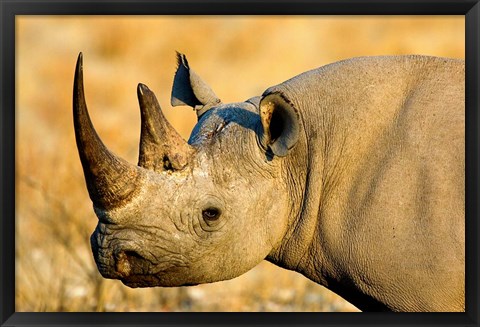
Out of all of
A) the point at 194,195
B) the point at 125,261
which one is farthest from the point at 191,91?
the point at 125,261

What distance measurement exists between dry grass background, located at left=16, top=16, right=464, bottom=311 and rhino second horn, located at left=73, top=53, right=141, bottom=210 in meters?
3.61

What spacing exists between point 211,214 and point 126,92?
16626mm

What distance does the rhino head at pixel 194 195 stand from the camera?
236 inches

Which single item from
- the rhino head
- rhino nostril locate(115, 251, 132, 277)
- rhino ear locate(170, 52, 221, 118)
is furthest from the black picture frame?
rhino ear locate(170, 52, 221, 118)

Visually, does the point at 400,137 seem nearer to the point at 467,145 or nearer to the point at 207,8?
the point at 467,145

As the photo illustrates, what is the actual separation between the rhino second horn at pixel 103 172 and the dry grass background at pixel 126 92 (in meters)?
3.61

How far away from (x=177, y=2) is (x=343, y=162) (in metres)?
1.30

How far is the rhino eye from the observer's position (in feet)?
20.3

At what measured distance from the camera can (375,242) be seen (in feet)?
19.9

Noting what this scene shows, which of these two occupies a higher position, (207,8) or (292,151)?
(207,8)

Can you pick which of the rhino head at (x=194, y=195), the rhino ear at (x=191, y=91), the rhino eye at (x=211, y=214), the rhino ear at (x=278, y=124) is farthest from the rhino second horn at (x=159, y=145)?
the rhino ear at (x=191, y=91)

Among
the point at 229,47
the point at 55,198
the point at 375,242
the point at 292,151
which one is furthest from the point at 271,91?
the point at 229,47

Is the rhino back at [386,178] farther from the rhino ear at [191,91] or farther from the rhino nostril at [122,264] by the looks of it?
the rhino nostril at [122,264]

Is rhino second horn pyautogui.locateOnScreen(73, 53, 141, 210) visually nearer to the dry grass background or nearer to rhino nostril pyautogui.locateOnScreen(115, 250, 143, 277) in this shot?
rhino nostril pyautogui.locateOnScreen(115, 250, 143, 277)
